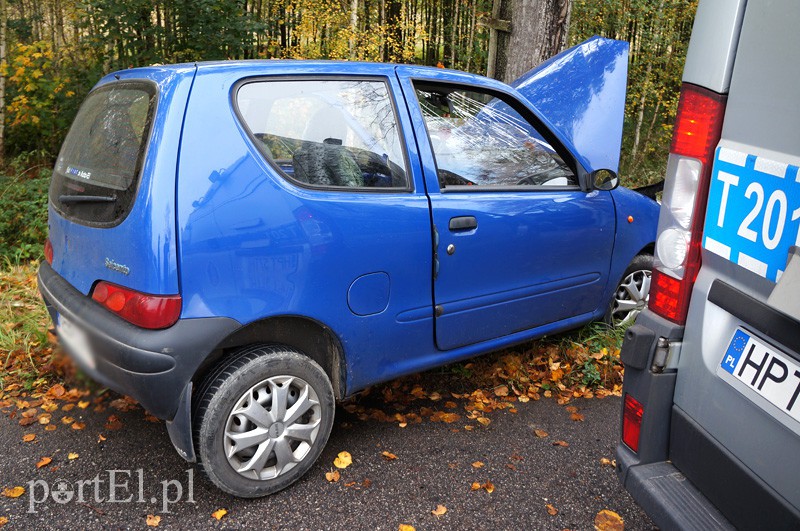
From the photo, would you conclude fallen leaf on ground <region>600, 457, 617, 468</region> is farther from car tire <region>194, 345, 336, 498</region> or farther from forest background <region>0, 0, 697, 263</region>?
forest background <region>0, 0, 697, 263</region>

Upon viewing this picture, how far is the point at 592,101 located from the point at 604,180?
1.64 ft

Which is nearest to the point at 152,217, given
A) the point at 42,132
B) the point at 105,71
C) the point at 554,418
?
the point at 554,418

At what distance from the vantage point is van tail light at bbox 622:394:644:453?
6.85 ft

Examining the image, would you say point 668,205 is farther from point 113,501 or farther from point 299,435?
point 113,501

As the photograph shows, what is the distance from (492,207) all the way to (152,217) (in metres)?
1.63

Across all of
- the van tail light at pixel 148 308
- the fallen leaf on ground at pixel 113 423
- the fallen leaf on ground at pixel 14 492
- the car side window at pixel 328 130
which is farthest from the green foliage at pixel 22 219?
the car side window at pixel 328 130

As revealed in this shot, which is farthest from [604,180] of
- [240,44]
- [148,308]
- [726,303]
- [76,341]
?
[240,44]

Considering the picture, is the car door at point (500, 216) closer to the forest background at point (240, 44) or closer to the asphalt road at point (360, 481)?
the asphalt road at point (360, 481)

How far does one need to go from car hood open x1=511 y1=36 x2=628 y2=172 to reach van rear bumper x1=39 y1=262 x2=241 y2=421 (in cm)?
239

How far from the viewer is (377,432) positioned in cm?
326

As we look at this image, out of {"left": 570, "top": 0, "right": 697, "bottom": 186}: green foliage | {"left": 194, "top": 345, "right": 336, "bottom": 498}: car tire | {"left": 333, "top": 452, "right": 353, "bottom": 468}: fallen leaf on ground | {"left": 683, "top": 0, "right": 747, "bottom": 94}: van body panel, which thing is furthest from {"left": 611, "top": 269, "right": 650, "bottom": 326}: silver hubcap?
{"left": 570, "top": 0, "right": 697, "bottom": 186}: green foliage

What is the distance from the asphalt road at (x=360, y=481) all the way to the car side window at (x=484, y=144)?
1.32m

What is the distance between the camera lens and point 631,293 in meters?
4.20

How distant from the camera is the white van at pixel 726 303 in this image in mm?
1607
